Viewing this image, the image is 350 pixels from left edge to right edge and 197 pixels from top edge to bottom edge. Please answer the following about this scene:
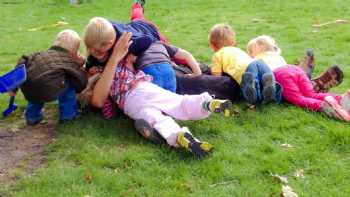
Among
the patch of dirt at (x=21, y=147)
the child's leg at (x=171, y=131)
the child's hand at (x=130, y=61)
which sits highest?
the child's hand at (x=130, y=61)

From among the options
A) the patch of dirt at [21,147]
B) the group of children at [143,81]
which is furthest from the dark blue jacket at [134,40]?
the patch of dirt at [21,147]

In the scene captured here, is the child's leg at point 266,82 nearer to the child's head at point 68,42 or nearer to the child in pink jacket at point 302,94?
the child in pink jacket at point 302,94

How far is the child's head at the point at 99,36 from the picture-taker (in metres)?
4.73

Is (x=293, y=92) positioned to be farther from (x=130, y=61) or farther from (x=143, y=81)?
(x=130, y=61)

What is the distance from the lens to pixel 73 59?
514 centimetres

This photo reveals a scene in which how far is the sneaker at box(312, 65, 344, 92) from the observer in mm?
5680

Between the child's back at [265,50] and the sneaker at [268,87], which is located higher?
the child's back at [265,50]

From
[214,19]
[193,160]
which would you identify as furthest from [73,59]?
[214,19]

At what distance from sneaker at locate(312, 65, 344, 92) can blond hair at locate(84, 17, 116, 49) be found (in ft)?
7.68

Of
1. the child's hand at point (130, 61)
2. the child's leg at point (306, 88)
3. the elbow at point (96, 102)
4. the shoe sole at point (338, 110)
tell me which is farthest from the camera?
the child's leg at point (306, 88)

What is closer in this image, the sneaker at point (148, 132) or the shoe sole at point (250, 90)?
the sneaker at point (148, 132)

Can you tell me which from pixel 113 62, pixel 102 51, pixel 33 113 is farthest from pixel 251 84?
pixel 33 113

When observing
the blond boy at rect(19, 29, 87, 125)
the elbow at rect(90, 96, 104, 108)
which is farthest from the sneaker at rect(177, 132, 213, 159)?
the blond boy at rect(19, 29, 87, 125)

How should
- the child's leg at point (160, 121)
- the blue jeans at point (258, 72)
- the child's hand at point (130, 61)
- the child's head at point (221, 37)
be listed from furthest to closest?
the child's head at point (221, 37)
the blue jeans at point (258, 72)
the child's hand at point (130, 61)
the child's leg at point (160, 121)
